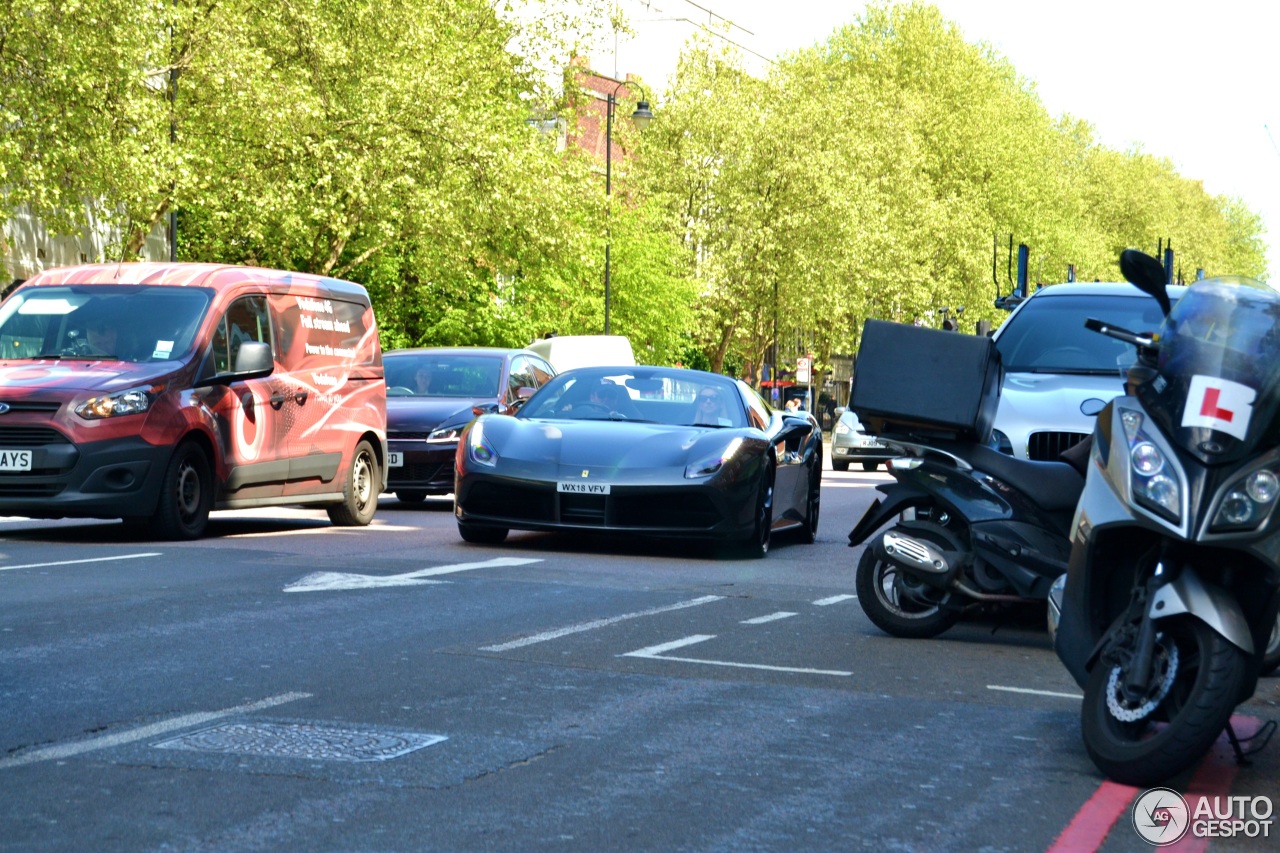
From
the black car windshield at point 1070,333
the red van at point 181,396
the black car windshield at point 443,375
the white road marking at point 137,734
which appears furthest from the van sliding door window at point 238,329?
the white road marking at point 137,734

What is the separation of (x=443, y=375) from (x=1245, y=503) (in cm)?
1566

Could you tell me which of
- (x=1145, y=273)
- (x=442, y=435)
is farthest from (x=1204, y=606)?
(x=442, y=435)

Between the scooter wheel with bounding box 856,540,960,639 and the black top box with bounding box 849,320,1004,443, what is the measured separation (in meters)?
→ 0.78

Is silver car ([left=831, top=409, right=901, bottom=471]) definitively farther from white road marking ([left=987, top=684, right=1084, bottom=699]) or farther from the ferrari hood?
white road marking ([left=987, top=684, right=1084, bottom=699])

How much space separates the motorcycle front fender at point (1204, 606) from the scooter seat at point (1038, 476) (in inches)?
124

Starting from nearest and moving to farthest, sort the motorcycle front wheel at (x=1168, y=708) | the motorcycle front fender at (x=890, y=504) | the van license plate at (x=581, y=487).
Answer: the motorcycle front wheel at (x=1168, y=708) → the motorcycle front fender at (x=890, y=504) → the van license plate at (x=581, y=487)

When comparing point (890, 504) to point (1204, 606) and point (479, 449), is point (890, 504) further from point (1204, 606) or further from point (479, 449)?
point (479, 449)

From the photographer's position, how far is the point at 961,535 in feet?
30.1

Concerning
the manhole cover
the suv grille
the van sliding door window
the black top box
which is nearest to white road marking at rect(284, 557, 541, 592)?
the black top box

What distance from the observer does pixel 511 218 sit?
3700 cm

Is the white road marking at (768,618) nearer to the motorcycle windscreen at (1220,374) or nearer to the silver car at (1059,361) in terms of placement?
the silver car at (1059,361)

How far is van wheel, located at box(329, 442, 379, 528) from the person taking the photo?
53.7ft

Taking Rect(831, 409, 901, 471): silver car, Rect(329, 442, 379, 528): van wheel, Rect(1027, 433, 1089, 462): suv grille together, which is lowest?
Rect(831, 409, 901, 471): silver car

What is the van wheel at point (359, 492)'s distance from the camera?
16.4m
